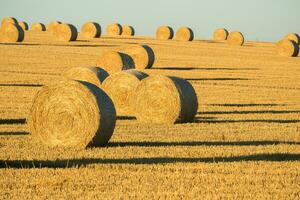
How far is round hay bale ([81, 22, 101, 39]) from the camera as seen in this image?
206 feet

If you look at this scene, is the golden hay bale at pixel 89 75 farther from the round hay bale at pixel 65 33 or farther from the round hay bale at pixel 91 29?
the round hay bale at pixel 91 29

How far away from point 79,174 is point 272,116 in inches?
387

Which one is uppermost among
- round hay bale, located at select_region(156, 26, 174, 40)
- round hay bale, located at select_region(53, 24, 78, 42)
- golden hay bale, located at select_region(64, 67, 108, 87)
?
golden hay bale, located at select_region(64, 67, 108, 87)

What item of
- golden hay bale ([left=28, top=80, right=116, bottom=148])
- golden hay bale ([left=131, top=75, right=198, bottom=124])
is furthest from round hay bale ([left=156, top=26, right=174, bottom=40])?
golden hay bale ([left=28, top=80, right=116, bottom=148])

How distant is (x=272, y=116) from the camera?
19.4m

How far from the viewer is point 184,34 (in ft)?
220

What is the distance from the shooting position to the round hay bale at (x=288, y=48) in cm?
5275

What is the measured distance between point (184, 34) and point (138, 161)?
55.9m

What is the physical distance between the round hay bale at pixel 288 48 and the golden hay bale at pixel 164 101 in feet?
117

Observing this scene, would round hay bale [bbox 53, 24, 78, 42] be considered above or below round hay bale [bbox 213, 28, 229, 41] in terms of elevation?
above

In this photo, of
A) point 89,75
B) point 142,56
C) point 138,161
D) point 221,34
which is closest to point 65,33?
point 142,56

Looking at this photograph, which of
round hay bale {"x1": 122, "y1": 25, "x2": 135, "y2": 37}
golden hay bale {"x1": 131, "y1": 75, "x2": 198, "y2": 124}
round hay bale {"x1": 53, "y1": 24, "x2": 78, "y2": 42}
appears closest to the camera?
golden hay bale {"x1": 131, "y1": 75, "x2": 198, "y2": 124}

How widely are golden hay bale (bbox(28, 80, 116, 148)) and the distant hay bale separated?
5315cm

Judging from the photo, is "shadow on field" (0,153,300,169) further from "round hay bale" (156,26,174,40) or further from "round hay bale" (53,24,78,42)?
"round hay bale" (156,26,174,40)
